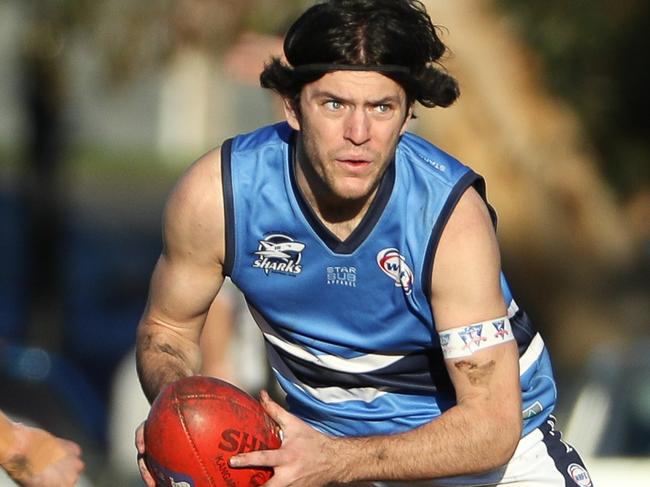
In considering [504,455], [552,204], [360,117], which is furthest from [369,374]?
[552,204]

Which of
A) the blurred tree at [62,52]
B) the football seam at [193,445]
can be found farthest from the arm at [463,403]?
the blurred tree at [62,52]

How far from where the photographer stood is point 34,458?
5016 mm

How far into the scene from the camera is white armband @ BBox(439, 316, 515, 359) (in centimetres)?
463

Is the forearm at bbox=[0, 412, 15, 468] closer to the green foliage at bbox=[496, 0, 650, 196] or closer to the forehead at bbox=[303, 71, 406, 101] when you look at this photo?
the forehead at bbox=[303, 71, 406, 101]

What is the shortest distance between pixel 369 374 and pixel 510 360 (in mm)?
510

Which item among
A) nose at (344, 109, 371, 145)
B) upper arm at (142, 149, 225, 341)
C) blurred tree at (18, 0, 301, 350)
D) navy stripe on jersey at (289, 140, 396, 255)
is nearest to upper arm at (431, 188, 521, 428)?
navy stripe on jersey at (289, 140, 396, 255)

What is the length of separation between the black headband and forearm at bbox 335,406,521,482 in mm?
1064

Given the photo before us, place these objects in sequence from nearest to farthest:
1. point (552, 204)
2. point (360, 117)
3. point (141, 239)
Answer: point (360, 117)
point (552, 204)
point (141, 239)

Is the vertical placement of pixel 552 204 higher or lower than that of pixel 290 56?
lower

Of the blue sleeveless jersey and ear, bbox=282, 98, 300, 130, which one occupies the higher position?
ear, bbox=282, 98, 300, 130

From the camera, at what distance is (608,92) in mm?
12750

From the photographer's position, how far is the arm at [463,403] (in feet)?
14.9

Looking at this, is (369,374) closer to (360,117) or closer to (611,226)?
(360,117)

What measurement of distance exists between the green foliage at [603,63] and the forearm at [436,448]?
7.67m
